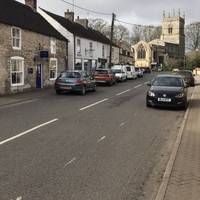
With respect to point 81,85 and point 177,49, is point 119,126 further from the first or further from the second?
point 177,49

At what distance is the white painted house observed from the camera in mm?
45656

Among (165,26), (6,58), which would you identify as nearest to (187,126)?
(6,58)

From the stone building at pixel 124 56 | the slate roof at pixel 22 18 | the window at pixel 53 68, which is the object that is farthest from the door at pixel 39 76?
the stone building at pixel 124 56

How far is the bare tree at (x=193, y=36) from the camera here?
11356cm

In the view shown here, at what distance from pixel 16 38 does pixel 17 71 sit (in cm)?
232

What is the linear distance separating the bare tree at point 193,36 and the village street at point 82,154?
10242 centimetres

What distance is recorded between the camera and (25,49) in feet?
98.6

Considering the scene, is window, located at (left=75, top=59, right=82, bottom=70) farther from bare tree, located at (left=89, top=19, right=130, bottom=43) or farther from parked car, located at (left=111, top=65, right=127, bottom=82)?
bare tree, located at (left=89, top=19, right=130, bottom=43)

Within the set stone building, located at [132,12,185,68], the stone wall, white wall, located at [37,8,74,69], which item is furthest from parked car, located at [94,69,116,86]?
stone building, located at [132,12,185,68]

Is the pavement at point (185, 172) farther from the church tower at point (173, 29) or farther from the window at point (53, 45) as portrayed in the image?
the church tower at point (173, 29)

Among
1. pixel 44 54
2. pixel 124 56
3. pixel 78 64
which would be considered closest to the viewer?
pixel 44 54

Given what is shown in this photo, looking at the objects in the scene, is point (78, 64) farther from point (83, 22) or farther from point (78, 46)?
point (83, 22)

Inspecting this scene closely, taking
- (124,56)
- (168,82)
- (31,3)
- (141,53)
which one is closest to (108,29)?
(124,56)

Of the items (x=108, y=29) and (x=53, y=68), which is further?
(x=108, y=29)
